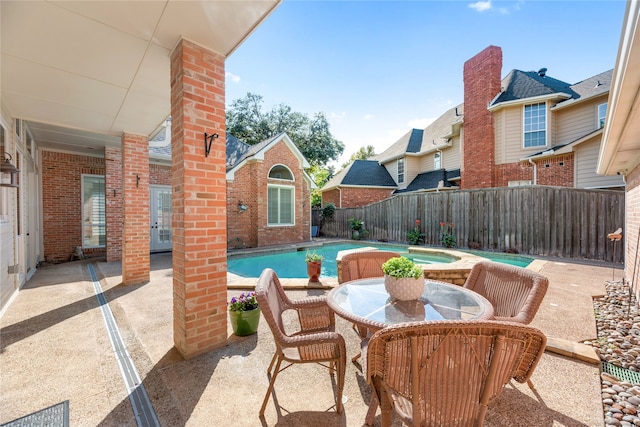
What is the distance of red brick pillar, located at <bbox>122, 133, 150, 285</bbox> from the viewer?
4.99 meters

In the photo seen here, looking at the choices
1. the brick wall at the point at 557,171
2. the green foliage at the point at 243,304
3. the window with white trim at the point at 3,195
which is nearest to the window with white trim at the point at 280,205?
the window with white trim at the point at 3,195

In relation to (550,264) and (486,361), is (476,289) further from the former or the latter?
(550,264)

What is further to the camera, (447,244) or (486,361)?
(447,244)

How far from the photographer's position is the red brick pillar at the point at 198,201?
2521 millimetres

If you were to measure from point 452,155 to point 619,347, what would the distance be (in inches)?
528

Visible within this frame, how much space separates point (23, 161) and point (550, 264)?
12153mm

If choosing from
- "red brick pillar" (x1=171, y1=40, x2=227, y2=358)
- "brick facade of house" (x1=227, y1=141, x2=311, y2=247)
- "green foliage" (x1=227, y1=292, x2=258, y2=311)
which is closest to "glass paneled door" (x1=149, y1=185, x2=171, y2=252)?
"brick facade of house" (x1=227, y1=141, x2=311, y2=247)

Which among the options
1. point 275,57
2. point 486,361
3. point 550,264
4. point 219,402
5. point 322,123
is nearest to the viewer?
point 486,361

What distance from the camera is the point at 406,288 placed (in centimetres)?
212

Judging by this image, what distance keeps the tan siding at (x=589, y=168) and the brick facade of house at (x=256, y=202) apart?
10864 mm

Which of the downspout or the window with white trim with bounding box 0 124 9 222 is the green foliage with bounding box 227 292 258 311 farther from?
the downspout

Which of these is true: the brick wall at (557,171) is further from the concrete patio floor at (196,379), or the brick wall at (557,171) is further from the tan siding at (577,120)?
the concrete patio floor at (196,379)

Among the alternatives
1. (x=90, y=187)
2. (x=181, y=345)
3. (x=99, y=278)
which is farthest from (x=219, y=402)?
(x=90, y=187)

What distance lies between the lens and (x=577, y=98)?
32.4 ft
